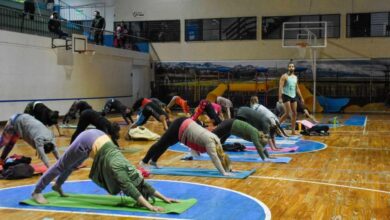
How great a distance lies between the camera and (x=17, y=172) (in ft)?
24.8

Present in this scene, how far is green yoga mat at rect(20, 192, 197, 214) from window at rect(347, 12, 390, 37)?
72.9ft

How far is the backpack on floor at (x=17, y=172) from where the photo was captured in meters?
7.54

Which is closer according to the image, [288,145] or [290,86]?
[288,145]

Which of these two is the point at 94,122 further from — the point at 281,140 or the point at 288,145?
the point at 281,140

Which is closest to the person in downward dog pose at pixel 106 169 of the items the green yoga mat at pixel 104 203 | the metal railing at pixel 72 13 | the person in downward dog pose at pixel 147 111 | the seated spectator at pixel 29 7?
the green yoga mat at pixel 104 203

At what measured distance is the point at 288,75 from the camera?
1348cm

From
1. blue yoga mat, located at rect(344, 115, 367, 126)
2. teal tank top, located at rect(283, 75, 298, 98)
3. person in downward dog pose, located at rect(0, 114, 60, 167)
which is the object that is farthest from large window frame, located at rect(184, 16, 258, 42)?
person in downward dog pose, located at rect(0, 114, 60, 167)

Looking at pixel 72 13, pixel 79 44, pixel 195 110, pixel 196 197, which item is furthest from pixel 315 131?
pixel 72 13

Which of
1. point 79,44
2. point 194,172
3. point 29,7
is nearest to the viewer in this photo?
point 194,172

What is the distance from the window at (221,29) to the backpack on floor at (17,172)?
21.0 m

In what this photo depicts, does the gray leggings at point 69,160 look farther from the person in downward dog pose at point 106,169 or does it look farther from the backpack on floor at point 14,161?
the backpack on floor at point 14,161

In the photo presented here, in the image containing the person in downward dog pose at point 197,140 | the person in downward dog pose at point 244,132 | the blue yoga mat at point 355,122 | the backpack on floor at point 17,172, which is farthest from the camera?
the blue yoga mat at point 355,122

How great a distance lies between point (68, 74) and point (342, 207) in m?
17.7

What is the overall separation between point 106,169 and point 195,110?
19.7 ft
